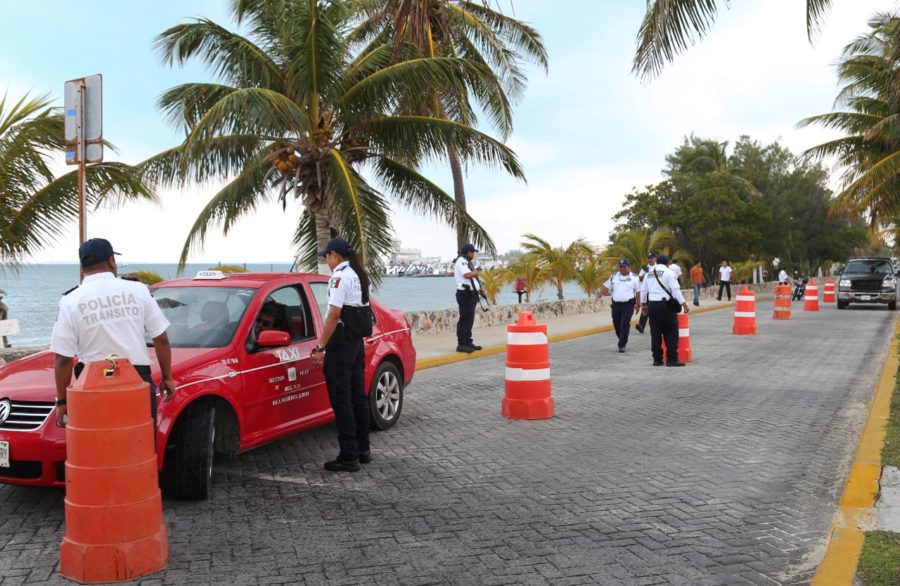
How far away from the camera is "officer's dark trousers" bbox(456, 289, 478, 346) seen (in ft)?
45.2

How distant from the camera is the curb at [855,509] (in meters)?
4.20

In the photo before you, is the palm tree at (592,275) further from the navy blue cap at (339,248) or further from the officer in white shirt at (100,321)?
the officer in white shirt at (100,321)

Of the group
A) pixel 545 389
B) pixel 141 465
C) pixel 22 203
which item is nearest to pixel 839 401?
pixel 545 389

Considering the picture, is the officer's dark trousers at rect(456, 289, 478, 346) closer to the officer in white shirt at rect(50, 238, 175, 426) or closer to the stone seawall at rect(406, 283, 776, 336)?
the stone seawall at rect(406, 283, 776, 336)

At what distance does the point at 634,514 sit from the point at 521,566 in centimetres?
121

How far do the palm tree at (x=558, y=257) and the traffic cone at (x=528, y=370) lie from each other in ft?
57.7

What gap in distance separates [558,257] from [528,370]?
59.5ft

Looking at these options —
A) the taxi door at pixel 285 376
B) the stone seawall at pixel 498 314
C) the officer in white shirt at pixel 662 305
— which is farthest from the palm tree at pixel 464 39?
the taxi door at pixel 285 376

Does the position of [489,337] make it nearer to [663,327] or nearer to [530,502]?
[663,327]

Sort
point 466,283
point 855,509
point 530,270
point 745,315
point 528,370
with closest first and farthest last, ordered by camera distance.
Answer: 1. point 855,509
2. point 528,370
3. point 466,283
4. point 745,315
5. point 530,270

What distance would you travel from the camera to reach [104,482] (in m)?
4.07

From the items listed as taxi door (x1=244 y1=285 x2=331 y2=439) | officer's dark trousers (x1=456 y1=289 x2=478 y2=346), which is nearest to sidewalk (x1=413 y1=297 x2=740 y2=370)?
officer's dark trousers (x1=456 y1=289 x2=478 y2=346)

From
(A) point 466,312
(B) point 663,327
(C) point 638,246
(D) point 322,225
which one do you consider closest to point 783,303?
(C) point 638,246

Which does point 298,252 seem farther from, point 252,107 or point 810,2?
point 810,2
